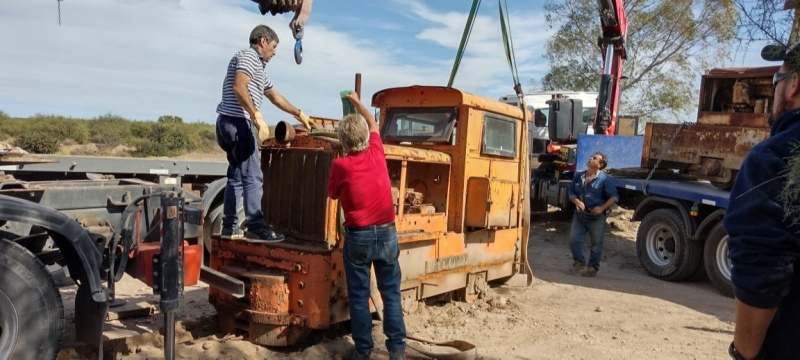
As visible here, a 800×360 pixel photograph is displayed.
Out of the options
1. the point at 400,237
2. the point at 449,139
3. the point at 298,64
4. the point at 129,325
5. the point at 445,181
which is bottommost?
the point at 129,325

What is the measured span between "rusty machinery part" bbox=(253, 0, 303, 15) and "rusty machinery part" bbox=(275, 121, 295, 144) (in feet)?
5.39

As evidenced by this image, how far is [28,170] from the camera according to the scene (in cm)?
685

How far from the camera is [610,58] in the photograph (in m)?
11.4

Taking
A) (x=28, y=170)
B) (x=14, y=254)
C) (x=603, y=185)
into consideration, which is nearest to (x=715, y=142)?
(x=603, y=185)

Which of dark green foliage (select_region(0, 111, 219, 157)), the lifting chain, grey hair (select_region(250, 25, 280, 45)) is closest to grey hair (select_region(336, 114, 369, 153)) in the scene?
grey hair (select_region(250, 25, 280, 45))

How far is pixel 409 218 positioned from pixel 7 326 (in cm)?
322

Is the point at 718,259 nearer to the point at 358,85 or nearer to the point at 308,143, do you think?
the point at 358,85

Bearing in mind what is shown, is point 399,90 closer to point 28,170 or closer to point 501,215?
point 501,215

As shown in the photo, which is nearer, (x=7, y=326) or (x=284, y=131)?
(x=7, y=326)

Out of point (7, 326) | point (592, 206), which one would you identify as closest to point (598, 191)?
point (592, 206)

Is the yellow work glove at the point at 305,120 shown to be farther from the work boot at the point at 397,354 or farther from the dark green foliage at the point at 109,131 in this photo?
the dark green foliage at the point at 109,131

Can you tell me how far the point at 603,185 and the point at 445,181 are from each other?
9.83ft

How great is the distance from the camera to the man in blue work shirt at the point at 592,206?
8.15 m

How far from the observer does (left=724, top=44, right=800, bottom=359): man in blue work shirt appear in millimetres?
1698
